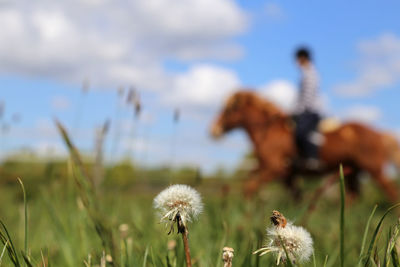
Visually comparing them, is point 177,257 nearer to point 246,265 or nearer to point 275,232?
point 246,265

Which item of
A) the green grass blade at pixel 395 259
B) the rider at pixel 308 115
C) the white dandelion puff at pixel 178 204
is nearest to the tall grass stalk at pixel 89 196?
the white dandelion puff at pixel 178 204

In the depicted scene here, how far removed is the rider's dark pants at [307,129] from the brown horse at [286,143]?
0.65ft

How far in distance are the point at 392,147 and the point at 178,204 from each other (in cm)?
1022

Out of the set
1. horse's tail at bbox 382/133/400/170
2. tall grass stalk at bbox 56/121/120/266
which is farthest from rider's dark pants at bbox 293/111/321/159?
tall grass stalk at bbox 56/121/120/266

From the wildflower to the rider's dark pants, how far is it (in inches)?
330

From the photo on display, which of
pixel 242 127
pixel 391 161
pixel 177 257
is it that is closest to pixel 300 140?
pixel 242 127

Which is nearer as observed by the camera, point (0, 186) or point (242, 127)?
point (0, 186)

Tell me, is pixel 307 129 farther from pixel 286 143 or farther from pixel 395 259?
pixel 395 259

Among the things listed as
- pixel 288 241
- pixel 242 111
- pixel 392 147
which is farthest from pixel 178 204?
pixel 392 147

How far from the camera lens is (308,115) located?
352 inches

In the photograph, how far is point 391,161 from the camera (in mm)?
9820

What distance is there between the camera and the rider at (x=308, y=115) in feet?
29.2

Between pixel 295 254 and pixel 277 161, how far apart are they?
8300 millimetres

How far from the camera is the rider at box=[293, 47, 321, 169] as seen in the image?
8914 mm
